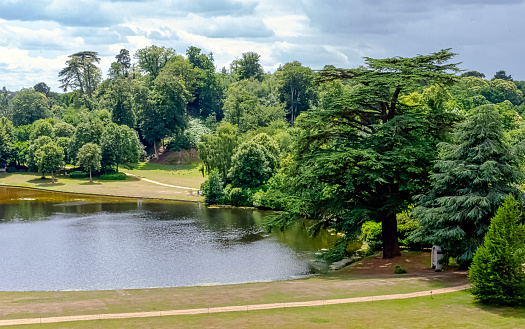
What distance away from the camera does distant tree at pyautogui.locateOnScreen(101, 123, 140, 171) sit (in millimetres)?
81688

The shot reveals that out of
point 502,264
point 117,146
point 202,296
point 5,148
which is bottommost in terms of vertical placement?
point 202,296

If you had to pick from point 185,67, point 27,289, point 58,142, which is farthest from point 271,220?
point 185,67

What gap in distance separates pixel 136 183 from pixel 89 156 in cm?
834

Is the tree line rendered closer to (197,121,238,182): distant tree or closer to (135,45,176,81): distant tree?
(197,121,238,182): distant tree

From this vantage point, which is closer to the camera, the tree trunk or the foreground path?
the foreground path

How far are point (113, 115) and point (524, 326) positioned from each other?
9155 cm

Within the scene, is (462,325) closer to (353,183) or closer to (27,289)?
(353,183)

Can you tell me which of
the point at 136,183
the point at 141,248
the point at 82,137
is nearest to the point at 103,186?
the point at 136,183

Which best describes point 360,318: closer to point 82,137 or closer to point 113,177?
point 113,177

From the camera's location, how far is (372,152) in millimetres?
28094

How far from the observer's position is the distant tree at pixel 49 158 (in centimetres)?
7894

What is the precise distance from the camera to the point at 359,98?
2956cm

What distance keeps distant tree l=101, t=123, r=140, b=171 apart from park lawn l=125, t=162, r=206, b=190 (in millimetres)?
4399

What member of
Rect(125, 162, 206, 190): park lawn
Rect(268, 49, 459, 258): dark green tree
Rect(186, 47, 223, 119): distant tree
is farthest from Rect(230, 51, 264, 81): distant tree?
Rect(268, 49, 459, 258): dark green tree
